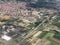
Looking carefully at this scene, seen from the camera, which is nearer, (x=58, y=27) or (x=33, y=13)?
(x=58, y=27)

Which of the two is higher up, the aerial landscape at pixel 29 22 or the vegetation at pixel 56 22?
the aerial landscape at pixel 29 22

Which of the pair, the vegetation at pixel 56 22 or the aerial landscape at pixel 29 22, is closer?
the aerial landscape at pixel 29 22

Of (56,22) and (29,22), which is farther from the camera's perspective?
(29,22)

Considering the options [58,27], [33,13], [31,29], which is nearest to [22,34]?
[31,29]

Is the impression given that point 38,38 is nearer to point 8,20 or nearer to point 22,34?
point 22,34

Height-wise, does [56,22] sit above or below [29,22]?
below

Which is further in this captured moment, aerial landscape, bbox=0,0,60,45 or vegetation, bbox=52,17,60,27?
vegetation, bbox=52,17,60,27

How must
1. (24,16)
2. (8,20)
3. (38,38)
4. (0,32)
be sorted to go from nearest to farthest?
(38,38), (0,32), (8,20), (24,16)

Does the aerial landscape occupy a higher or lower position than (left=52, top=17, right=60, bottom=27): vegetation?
higher
